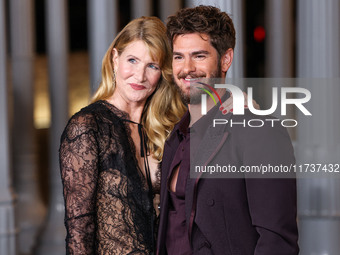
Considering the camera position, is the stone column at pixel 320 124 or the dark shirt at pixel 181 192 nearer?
the dark shirt at pixel 181 192

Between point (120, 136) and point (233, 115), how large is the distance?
0.57 meters

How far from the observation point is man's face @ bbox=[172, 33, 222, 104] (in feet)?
6.14

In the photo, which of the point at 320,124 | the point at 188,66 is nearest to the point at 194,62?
the point at 188,66

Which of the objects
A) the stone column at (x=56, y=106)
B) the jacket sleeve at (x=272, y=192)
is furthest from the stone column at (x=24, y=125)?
the jacket sleeve at (x=272, y=192)

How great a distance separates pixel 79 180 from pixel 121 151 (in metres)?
0.21

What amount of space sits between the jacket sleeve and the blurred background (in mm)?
661

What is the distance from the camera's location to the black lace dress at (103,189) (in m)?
2.08

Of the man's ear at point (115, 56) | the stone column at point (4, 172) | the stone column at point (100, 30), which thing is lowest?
the stone column at point (4, 172)

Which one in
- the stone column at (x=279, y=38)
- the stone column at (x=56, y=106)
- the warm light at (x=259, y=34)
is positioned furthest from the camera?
the warm light at (x=259, y=34)

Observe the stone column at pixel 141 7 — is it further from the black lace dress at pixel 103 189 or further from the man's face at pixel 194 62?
the man's face at pixel 194 62

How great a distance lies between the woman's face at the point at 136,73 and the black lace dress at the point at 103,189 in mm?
117

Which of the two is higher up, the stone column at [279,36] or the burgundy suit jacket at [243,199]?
→ the stone column at [279,36]

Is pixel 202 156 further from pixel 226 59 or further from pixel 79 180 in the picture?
pixel 79 180

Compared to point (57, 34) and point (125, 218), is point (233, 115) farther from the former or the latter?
point (57, 34)
